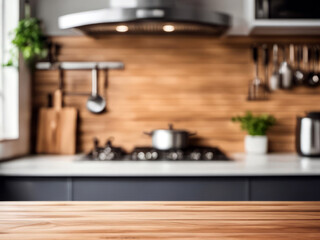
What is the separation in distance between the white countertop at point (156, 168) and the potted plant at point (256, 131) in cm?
32

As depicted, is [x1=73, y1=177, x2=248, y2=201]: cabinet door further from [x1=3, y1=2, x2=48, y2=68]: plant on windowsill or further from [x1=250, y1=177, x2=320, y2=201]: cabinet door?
[x1=3, y1=2, x2=48, y2=68]: plant on windowsill

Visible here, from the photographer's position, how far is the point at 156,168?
6.03 ft

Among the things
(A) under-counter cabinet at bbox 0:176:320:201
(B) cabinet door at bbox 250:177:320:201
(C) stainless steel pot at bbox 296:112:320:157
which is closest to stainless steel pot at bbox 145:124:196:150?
(A) under-counter cabinet at bbox 0:176:320:201

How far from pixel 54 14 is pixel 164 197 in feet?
4.73

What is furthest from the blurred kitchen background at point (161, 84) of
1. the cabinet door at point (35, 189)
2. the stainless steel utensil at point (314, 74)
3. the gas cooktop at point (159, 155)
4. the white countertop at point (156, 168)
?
the cabinet door at point (35, 189)

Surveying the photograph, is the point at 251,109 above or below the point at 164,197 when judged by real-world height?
above

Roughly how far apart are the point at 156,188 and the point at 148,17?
862mm

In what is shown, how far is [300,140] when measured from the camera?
2250 mm

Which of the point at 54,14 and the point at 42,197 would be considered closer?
the point at 42,197

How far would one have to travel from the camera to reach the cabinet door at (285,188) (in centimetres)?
180

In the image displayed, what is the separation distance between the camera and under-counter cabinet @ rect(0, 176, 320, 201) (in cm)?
179

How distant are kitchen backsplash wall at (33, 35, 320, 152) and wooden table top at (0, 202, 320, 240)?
157 centimetres

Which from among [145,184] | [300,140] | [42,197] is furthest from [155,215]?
[300,140]

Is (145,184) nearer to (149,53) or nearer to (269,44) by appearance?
(149,53)
